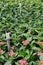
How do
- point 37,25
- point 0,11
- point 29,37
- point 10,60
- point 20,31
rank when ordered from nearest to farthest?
point 10,60 < point 29,37 < point 20,31 < point 37,25 < point 0,11

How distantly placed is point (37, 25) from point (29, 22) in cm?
28


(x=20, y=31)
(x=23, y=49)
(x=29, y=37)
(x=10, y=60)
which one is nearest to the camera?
(x=10, y=60)

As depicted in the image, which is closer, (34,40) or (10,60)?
(10,60)

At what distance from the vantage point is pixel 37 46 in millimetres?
3602

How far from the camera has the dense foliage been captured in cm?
332

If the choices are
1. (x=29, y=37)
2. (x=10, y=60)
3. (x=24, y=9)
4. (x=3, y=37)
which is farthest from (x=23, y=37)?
(x=24, y=9)

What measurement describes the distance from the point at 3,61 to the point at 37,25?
60.9 inches

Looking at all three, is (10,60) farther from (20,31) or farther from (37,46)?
(20,31)

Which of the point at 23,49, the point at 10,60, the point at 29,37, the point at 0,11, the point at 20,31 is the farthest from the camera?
the point at 0,11

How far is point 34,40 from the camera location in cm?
371

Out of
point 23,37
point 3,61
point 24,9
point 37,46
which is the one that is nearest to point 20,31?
point 23,37

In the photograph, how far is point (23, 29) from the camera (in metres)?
4.46

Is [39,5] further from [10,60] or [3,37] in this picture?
[10,60]

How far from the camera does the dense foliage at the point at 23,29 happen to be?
3318mm
